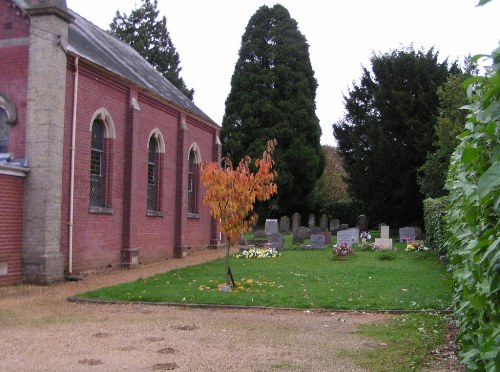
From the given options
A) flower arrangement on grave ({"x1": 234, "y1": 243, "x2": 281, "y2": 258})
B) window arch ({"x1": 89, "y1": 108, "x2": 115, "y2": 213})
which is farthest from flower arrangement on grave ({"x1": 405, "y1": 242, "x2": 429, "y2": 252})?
window arch ({"x1": 89, "y1": 108, "x2": 115, "y2": 213})

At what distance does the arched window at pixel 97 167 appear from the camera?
55.9 feet

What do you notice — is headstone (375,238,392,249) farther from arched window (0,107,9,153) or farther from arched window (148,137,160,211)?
arched window (0,107,9,153)

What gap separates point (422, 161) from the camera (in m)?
31.5

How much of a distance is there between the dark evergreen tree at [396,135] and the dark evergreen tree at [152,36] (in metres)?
17.2

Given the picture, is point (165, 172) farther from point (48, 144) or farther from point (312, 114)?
point (312, 114)

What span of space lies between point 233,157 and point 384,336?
30.4 m

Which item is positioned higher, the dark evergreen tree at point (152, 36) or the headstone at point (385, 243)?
the dark evergreen tree at point (152, 36)

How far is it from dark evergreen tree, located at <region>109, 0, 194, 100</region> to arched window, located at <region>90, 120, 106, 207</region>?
88.8 ft

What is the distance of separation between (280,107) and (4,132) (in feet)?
81.8

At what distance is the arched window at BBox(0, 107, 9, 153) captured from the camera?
14.7 metres

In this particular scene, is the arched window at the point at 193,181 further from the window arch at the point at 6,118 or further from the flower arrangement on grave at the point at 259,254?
the window arch at the point at 6,118

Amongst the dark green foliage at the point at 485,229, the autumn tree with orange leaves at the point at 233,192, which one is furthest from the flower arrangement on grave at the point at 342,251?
the dark green foliage at the point at 485,229

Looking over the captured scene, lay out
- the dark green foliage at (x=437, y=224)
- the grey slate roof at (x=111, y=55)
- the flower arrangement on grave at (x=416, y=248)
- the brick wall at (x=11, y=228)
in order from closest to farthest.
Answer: the brick wall at (x=11, y=228)
the dark green foliage at (x=437, y=224)
the grey slate roof at (x=111, y=55)
the flower arrangement on grave at (x=416, y=248)

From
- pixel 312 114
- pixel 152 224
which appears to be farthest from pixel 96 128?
pixel 312 114
